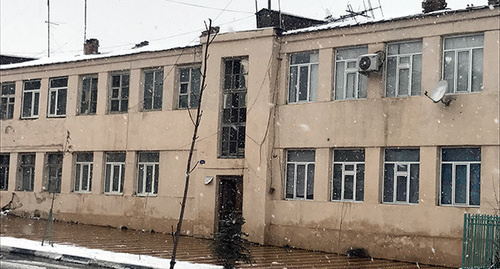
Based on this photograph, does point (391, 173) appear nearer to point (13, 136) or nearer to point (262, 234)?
point (262, 234)

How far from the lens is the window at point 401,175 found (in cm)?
2019

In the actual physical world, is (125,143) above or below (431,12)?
below

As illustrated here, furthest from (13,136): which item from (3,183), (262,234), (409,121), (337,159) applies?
(409,121)

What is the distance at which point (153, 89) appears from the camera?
90.2 feet

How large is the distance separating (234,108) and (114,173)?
678cm

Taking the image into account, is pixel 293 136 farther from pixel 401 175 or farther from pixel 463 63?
pixel 463 63

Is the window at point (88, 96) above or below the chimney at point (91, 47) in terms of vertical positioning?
below

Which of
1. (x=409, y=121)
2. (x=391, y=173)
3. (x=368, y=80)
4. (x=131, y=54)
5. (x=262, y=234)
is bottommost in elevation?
(x=262, y=234)

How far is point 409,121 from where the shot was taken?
20.2 meters

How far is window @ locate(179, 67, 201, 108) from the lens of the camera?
85.6 ft

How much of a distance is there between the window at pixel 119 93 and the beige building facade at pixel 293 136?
0.07 meters

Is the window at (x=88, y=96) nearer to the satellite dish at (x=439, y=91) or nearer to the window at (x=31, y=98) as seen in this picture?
the window at (x=31, y=98)

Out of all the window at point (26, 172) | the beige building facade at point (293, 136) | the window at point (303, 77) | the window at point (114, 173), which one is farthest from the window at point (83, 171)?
the window at point (303, 77)

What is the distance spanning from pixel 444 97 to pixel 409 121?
1260 millimetres
